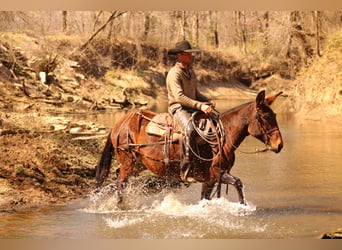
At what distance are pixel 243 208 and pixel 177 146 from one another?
793 mm

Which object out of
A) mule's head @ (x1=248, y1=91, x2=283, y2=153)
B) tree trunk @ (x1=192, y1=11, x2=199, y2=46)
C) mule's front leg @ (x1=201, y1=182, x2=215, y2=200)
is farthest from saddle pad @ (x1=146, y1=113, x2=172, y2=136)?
tree trunk @ (x1=192, y1=11, x2=199, y2=46)

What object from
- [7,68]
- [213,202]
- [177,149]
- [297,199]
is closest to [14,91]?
[7,68]

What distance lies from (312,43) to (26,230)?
3.35m

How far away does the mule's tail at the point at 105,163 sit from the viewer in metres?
6.20

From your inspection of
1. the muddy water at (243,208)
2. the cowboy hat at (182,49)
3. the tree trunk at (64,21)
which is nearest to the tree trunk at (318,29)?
the muddy water at (243,208)

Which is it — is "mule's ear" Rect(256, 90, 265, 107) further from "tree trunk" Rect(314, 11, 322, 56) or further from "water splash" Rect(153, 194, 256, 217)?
"tree trunk" Rect(314, 11, 322, 56)

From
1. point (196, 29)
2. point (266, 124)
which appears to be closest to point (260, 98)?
point (266, 124)

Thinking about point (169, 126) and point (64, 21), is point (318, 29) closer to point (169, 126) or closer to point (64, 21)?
point (169, 126)

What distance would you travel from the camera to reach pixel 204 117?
5785mm

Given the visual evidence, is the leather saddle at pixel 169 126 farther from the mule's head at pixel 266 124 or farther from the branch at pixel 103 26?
the branch at pixel 103 26

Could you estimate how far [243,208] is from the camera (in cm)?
584

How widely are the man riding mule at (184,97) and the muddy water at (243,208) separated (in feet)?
1.26

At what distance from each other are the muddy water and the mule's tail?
11cm

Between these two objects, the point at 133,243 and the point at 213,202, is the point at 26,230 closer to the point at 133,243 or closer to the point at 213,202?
the point at 133,243
